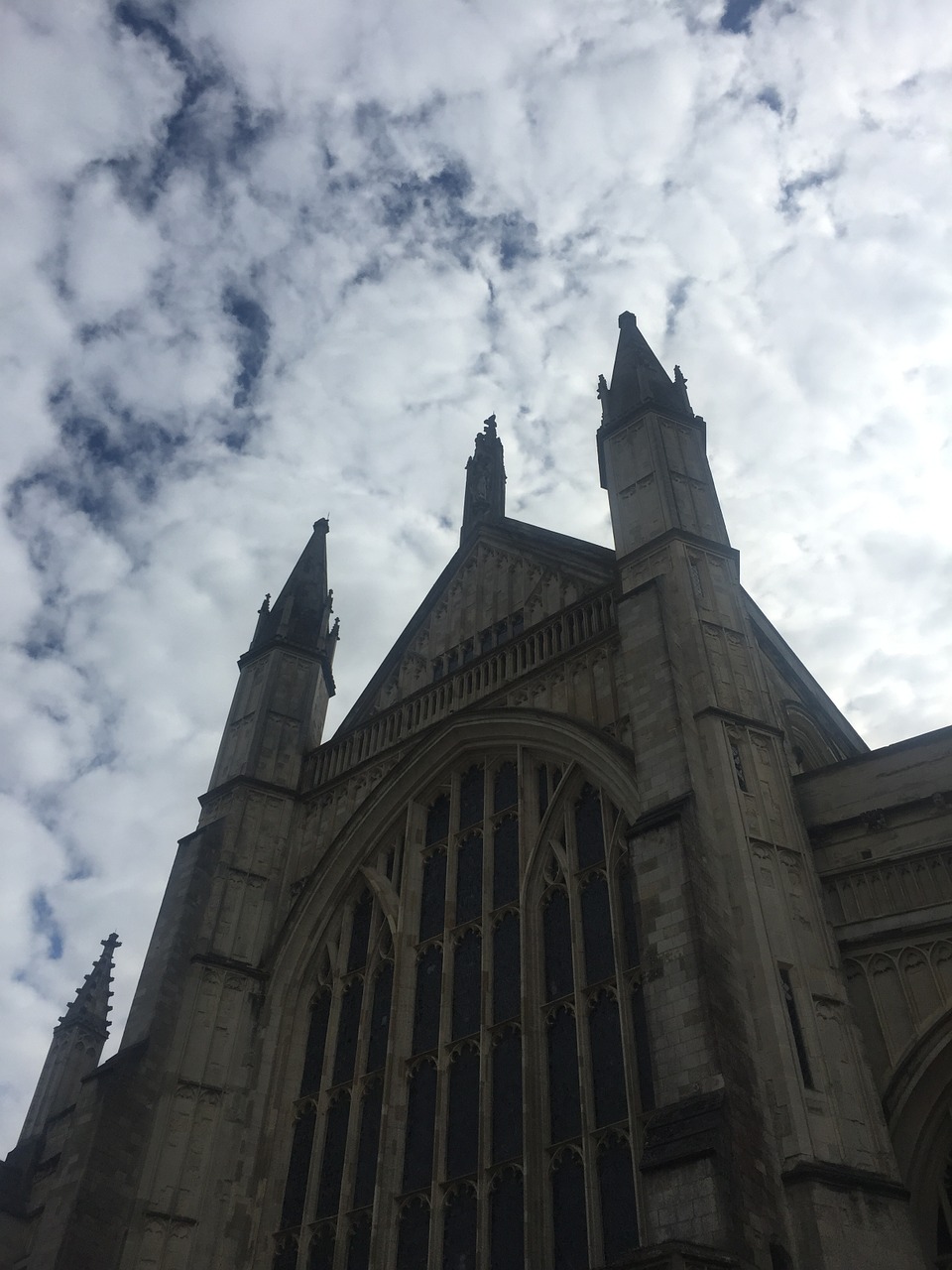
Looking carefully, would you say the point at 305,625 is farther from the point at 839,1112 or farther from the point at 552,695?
the point at 839,1112

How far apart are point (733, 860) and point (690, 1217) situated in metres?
3.78

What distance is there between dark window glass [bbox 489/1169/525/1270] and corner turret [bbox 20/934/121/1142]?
10.4m

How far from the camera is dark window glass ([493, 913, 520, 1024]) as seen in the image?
13.5 meters

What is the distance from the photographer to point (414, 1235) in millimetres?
12492

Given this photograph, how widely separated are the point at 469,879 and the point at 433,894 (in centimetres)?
74

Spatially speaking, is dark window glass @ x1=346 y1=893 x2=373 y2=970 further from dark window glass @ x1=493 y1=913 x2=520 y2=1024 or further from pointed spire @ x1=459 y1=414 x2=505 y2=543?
pointed spire @ x1=459 y1=414 x2=505 y2=543

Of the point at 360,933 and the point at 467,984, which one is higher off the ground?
the point at 360,933

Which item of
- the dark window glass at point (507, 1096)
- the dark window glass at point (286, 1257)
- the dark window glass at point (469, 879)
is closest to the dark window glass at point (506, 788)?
the dark window glass at point (469, 879)

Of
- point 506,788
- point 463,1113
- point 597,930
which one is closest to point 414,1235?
point 463,1113

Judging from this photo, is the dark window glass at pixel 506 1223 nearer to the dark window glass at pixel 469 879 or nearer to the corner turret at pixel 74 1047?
the dark window glass at pixel 469 879

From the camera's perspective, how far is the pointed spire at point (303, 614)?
22.2 metres

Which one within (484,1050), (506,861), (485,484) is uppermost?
(485,484)

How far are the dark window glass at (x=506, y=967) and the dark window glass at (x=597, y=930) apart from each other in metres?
1.07

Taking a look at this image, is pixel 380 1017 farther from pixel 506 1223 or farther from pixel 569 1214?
pixel 569 1214
